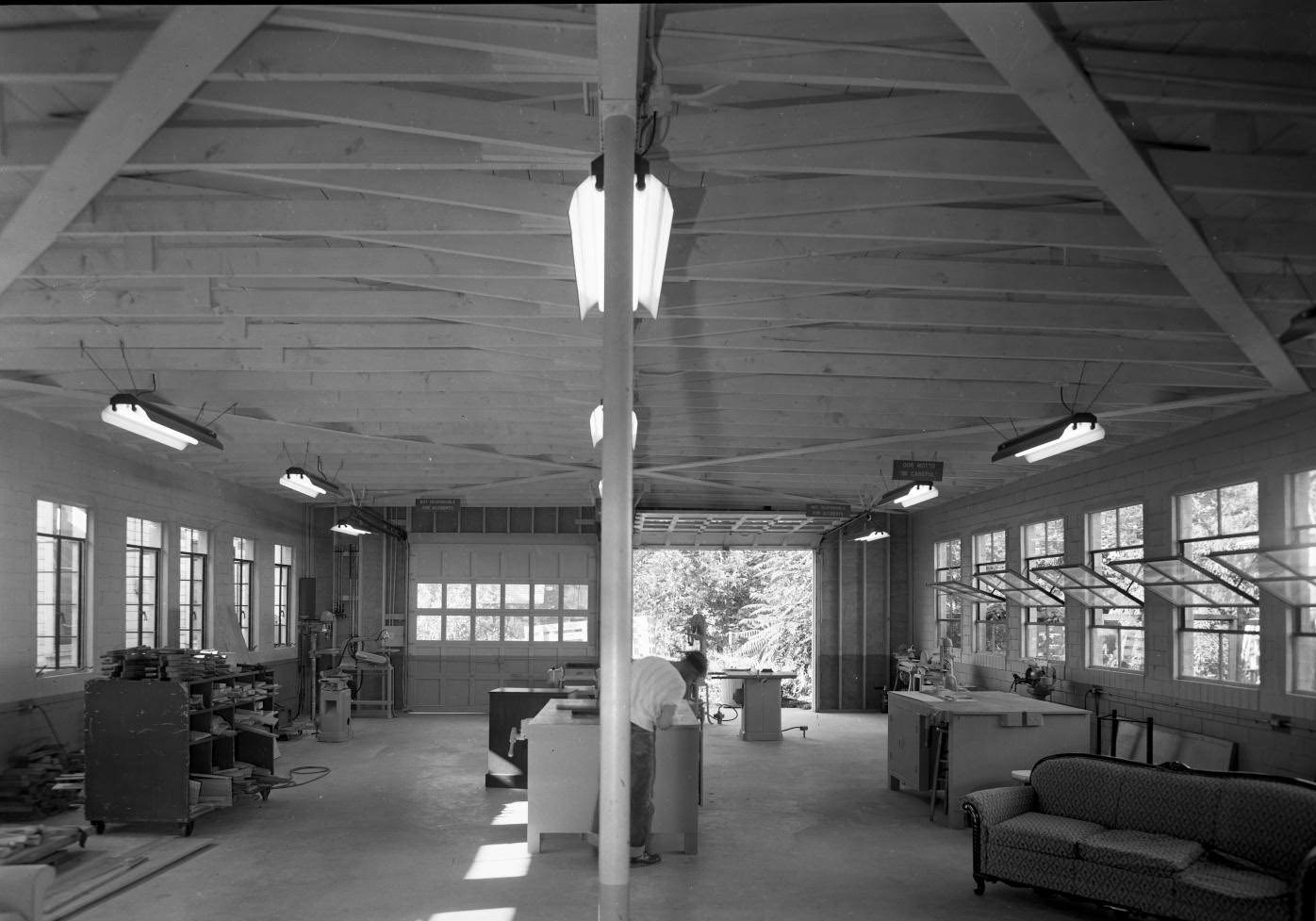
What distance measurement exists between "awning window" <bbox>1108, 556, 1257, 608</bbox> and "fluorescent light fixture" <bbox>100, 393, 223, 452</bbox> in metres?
8.27

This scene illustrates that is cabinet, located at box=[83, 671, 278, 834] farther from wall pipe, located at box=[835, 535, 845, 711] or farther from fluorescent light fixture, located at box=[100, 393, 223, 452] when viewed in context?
wall pipe, located at box=[835, 535, 845, 711]

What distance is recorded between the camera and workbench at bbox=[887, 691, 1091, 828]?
10.5 m

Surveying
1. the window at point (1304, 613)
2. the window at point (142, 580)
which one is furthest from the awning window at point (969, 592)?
the window at point (142, 580)

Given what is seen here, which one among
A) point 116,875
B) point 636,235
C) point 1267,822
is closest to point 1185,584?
point 1267,822

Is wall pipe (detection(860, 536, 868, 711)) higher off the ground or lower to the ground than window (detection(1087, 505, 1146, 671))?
lower

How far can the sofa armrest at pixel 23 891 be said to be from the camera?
5.72 m

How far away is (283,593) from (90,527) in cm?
740

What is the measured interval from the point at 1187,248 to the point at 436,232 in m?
4.12

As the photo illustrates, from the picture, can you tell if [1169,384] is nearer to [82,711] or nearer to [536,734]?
[536,734]

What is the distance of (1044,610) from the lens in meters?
15.0

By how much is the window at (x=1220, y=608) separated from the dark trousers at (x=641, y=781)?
5.10m

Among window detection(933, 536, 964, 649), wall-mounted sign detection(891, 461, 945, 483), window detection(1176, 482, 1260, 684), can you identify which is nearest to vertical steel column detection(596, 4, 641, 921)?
window detection(1176, 482, 1260, 684)

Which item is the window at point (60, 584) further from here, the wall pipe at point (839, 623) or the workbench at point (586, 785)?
the wall pipe at point (839, 623)

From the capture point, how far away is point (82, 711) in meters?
11.9
